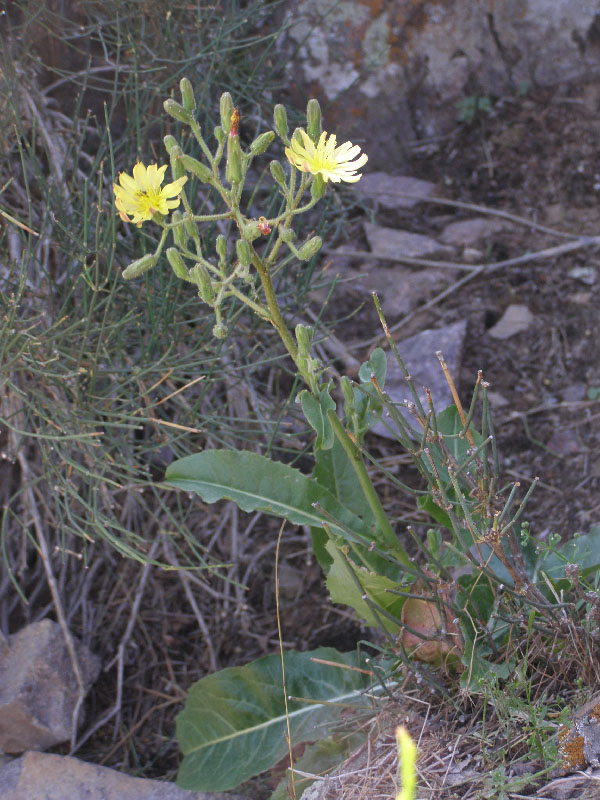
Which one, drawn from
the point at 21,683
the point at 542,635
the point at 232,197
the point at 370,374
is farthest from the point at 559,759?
the point at 21,683

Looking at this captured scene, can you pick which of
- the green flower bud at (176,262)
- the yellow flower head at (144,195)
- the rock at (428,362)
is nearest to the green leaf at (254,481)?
the green flower bud at (176,262)

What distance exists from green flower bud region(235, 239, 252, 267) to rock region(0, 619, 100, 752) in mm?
1318

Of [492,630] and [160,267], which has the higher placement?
[160,267]

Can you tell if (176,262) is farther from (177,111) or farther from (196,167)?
(177,111)

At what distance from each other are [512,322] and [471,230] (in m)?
0.50

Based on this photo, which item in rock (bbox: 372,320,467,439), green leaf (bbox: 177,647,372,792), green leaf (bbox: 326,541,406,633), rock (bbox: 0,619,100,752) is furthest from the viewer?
rock (bbox: 372,320,467,439)

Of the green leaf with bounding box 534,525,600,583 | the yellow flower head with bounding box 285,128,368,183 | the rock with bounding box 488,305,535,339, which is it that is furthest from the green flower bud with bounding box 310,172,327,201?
the rock with bounding box 488,305,535,339

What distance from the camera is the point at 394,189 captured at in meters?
3.28

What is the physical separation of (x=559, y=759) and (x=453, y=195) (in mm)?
2488

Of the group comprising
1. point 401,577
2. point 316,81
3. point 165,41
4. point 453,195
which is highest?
point 165,41

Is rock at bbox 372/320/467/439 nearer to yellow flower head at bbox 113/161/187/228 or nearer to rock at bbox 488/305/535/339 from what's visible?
rock at bbox 488/305/535/339

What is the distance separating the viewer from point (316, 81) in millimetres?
3283

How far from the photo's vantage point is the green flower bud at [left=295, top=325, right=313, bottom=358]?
1.38 metres

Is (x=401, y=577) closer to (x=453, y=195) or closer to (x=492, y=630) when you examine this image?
(x=492, y=630)
